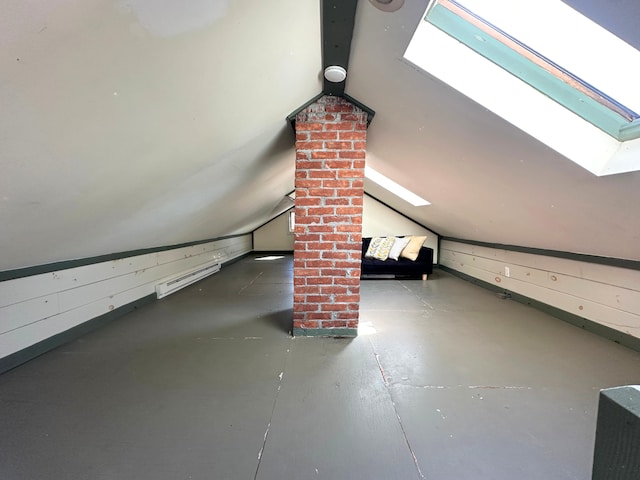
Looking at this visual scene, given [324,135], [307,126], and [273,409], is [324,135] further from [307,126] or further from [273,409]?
[273,409]

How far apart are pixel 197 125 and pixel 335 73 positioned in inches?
39.4

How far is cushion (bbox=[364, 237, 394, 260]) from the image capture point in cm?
498

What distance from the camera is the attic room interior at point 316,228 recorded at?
1.04m

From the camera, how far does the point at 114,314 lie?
272cm

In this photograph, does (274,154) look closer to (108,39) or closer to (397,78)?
(397,78)

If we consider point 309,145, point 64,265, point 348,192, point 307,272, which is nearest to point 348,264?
point 307,272

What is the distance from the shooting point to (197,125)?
1.63 meters

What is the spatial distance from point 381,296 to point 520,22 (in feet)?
9.73

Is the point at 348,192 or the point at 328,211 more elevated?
the point at 348,192

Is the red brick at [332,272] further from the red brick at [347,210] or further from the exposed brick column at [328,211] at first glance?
the red brick at [347,210]

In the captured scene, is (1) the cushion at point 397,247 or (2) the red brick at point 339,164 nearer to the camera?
(2) the red brick at point 339,164

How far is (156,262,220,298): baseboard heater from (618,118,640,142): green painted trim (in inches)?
170

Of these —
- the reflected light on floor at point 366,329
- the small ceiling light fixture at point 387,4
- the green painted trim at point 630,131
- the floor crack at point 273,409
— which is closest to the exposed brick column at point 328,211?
the reflected light on floor at point 366,329

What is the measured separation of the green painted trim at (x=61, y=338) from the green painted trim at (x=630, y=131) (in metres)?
3.90
